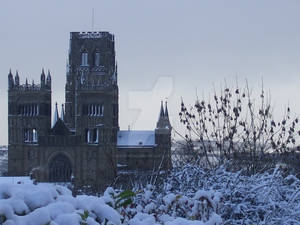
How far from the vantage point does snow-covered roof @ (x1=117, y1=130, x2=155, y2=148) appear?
5966cm

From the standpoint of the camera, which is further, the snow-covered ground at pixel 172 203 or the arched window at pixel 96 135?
the arched window at pixel 96 135

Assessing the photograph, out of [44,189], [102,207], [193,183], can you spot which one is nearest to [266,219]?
[193,183]

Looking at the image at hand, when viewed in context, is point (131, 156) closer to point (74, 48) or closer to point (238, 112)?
point (74, 48)

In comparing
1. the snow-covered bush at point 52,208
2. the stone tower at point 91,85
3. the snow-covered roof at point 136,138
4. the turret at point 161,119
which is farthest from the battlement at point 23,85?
the snow-covered bush at point 52,208

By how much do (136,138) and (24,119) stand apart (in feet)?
43.1

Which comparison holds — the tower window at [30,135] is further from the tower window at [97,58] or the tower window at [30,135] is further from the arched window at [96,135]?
the tower window at [97,58]

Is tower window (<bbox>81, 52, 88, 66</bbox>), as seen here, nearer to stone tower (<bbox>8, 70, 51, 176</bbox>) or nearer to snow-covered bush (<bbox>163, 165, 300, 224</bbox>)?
stone tower (<bbox>8, 70, 51, 176</bbox>)

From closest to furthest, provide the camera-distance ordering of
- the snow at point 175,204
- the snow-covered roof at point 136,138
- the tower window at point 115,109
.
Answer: the snow at point 175,204
the tower window at point 115,109
the snow-covered roof at point 136,138

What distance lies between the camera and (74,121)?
5819 cm

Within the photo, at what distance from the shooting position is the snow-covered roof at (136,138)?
196 ft

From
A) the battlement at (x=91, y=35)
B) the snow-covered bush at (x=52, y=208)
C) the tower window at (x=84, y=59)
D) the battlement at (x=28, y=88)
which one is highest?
the battlement at (x=91, y=35)

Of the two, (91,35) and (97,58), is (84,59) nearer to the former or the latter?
(97,58)

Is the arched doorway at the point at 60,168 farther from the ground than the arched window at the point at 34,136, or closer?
closer

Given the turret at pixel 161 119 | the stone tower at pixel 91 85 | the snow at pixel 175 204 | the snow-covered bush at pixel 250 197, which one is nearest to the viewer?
the snow at pixel 175 204
